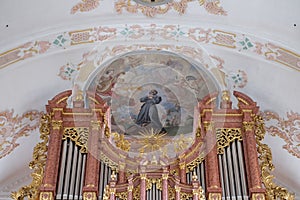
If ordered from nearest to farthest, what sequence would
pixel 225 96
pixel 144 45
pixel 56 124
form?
pixel 56 124 → pixel 225 96 → pixel 144 45

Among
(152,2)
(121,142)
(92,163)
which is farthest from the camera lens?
(121,142)

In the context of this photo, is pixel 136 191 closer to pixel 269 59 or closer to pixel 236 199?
pixel 236 199

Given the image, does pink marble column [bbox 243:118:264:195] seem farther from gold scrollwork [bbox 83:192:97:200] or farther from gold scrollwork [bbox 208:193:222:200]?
gold scrollwork [bbox 83:192:97:200]

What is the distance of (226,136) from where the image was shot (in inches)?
397

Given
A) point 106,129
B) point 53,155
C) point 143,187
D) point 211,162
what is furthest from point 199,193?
point 53,155

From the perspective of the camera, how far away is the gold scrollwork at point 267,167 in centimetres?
912

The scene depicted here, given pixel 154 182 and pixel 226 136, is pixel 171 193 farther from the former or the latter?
pixel 226 136

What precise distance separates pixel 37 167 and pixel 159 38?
3.12 meters

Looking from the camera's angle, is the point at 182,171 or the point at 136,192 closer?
the point at 136,192

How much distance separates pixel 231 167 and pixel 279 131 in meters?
2.10

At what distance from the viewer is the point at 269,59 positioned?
1041 cm

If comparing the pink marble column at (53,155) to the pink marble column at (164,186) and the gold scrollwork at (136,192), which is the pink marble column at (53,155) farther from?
the pink marble column at (164,186)

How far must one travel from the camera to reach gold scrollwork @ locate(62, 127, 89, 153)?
32.4ft

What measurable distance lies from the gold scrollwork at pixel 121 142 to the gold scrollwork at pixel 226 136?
1.59 metres
